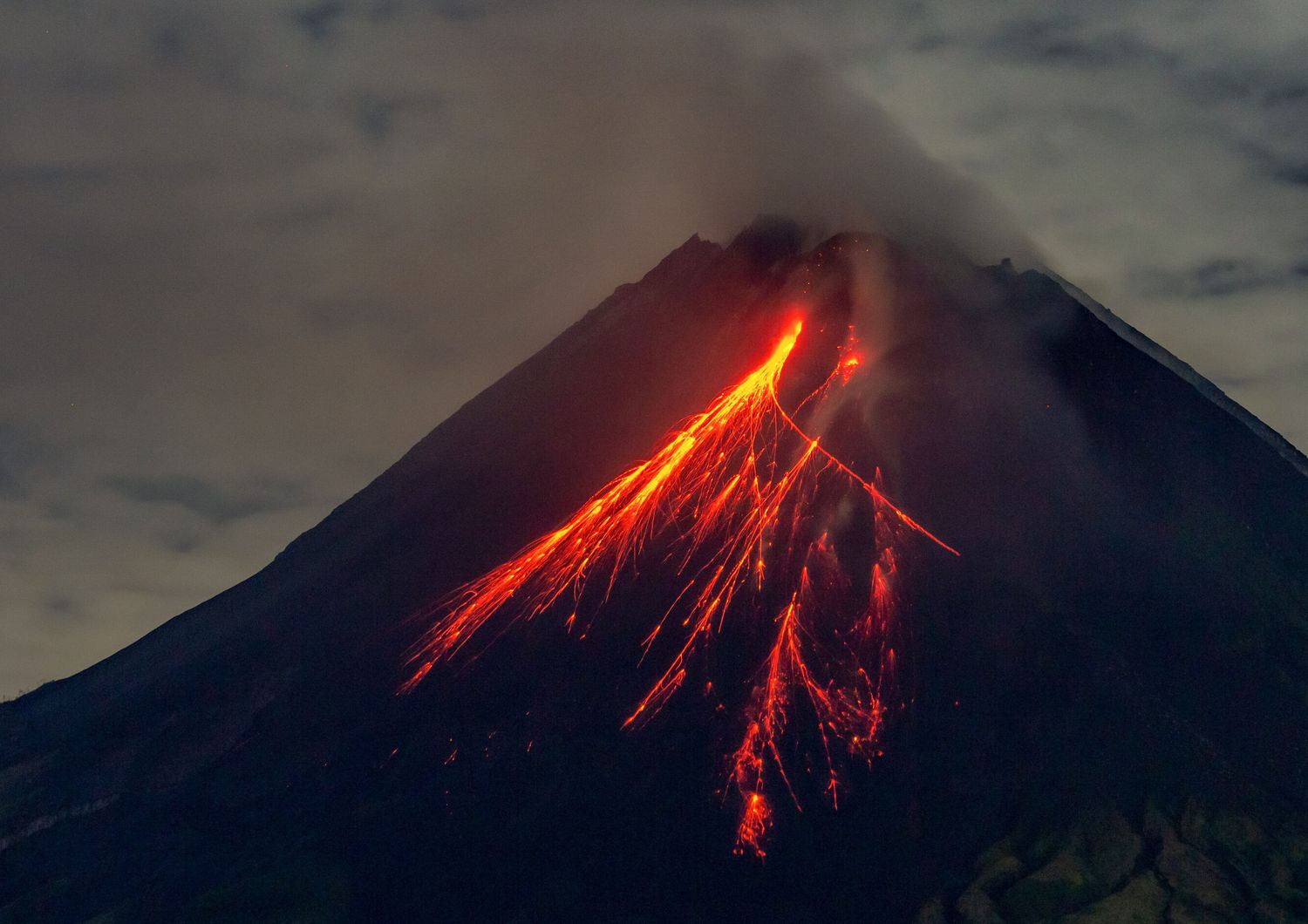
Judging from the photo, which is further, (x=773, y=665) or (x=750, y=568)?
(x=750, y=568)

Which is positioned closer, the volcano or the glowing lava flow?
the volcano

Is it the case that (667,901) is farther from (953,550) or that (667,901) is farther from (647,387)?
(647,387)

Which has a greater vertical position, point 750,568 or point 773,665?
point 750,568

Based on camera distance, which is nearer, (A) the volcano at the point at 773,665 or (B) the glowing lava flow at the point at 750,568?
(A) the volcano at the point at 773,665
